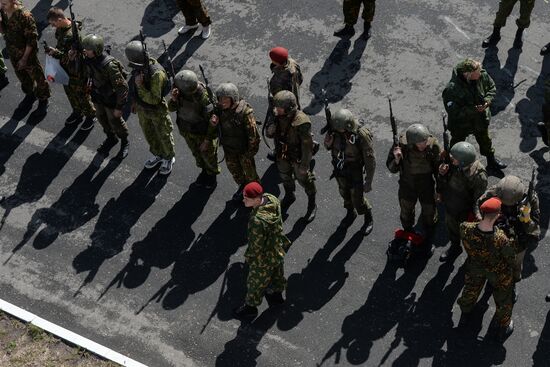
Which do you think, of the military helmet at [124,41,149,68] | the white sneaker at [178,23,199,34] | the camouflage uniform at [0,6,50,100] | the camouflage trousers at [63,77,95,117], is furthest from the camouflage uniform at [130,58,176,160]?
the white sneaker at [178,23,199,34]

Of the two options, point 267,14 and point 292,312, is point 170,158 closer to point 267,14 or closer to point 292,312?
point 292,312

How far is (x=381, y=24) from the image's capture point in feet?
43.8

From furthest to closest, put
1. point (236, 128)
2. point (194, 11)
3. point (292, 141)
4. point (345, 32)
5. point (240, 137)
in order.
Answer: point (194, 11) < point (345, 32) < point (240, 137) < point (236, 128) < point (292, 141)

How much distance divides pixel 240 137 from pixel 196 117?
30.1 inches

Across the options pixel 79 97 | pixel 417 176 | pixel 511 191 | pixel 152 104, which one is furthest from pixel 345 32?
pixel 511 191

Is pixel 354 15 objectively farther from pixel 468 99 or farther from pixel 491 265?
pixel 491 265

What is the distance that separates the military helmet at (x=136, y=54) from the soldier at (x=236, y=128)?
1267 millimetres

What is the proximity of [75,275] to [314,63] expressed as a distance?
5567mm

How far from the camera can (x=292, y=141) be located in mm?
9367

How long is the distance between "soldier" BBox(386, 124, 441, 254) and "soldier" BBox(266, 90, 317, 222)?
108 cm

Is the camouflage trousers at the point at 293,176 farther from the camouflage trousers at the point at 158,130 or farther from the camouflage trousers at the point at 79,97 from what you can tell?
the camouflage trousers at the point at 79,97

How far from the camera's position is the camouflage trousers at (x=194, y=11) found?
517 inches

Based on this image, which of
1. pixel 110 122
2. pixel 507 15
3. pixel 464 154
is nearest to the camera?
pixel 464 154

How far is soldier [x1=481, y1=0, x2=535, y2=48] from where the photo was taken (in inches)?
479
